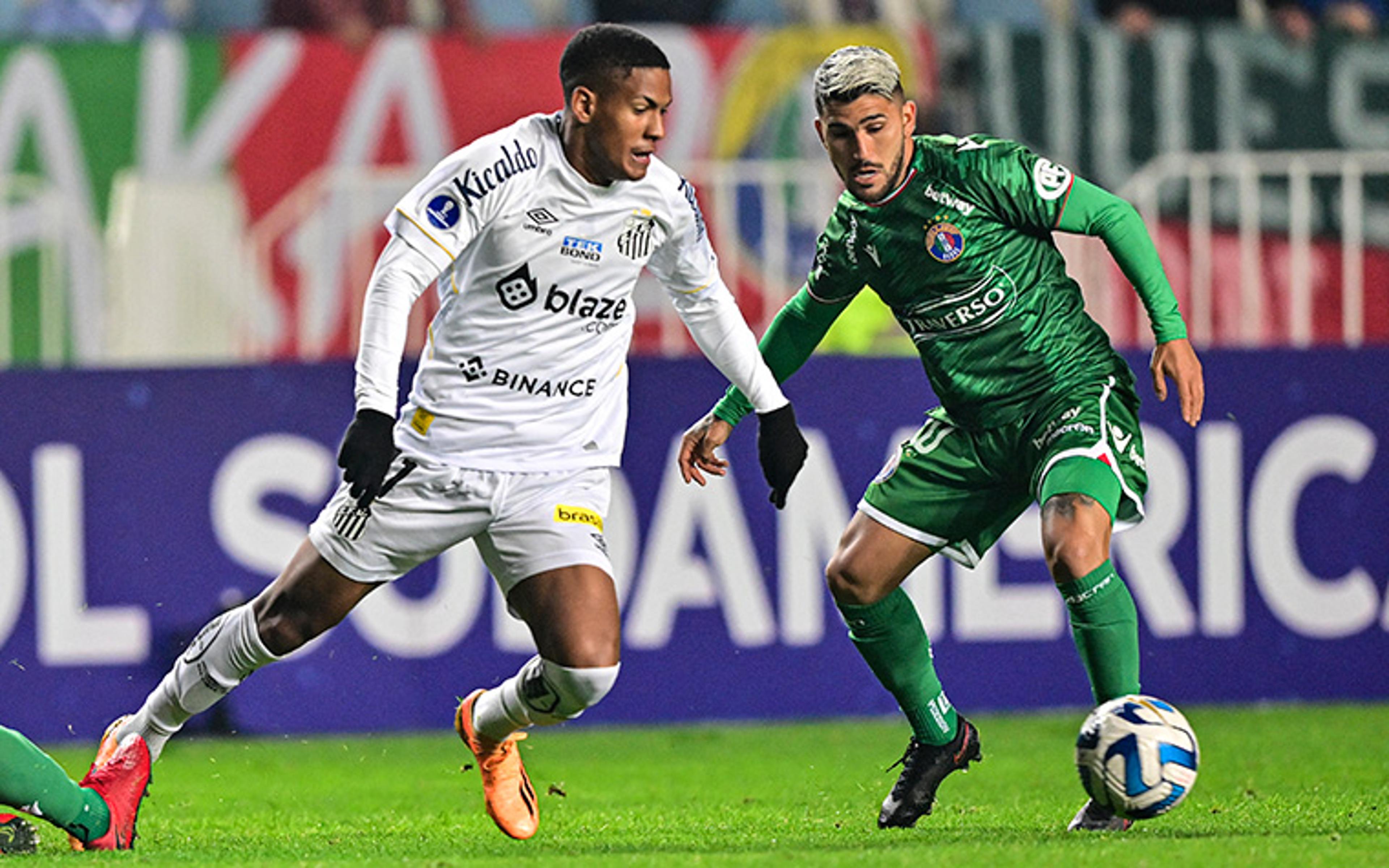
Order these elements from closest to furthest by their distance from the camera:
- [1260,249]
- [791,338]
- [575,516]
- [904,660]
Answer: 1. [575,516]
2. [904,660]
3. [791,338]
4. [1260,249]

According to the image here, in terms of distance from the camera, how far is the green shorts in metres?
6.38

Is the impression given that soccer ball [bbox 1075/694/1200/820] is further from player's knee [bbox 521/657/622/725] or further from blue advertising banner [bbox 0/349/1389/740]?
blue advertising banner [bbox 0/349/1389/740]

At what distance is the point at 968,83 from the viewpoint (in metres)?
12.5

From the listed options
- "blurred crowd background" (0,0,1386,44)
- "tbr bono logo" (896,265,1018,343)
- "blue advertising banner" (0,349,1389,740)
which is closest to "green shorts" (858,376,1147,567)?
"tbr bono logo" (896,265,1018,343)

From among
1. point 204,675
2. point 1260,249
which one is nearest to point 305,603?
point 204,675

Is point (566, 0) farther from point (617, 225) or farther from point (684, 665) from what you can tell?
point (617, 225)

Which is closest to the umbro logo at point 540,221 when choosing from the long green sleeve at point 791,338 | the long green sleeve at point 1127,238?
the long green sleeve at point 791,338

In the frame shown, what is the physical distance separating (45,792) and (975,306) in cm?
284

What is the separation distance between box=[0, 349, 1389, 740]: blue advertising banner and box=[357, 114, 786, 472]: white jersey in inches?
123

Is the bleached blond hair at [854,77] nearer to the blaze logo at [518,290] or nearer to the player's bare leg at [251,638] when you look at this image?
the blaze logo at [518,290]

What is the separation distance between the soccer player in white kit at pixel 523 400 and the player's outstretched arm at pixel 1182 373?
1.23m

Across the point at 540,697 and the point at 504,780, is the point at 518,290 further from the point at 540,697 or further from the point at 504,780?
the point at 504,780

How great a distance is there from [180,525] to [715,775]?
102 inches

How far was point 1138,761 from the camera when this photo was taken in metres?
5.77
